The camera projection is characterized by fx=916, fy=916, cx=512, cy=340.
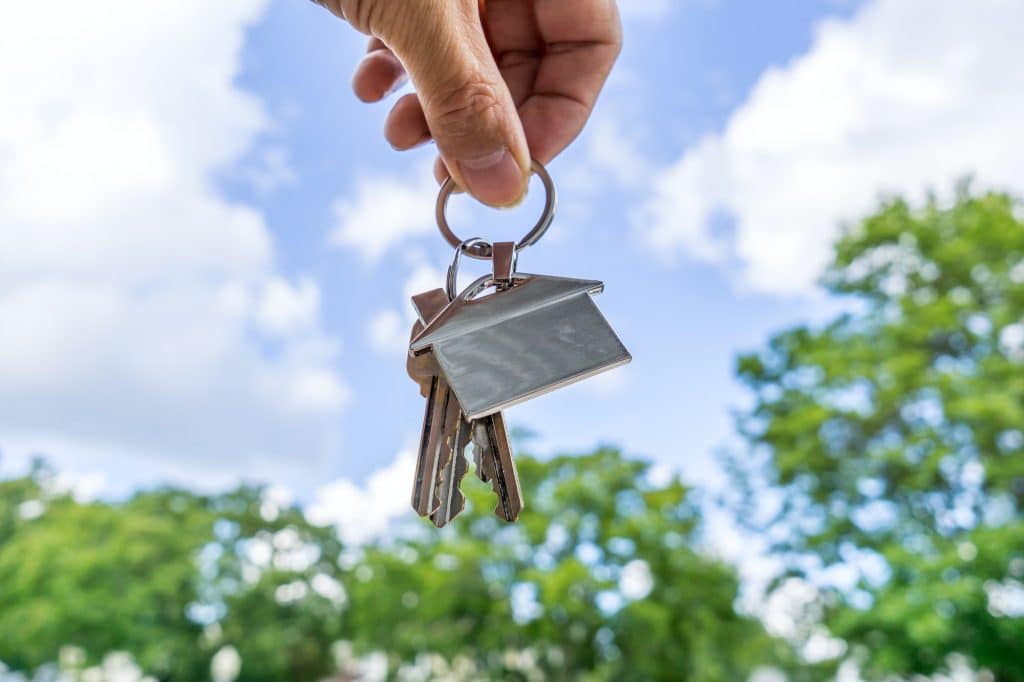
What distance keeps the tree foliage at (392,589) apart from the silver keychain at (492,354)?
40.3ft

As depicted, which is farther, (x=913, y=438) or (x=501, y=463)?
(x=913, y=438)

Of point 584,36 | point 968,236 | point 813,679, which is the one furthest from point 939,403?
point 584,36

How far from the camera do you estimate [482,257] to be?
1.58 meters

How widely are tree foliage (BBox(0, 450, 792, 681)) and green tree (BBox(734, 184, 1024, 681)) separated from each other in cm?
218

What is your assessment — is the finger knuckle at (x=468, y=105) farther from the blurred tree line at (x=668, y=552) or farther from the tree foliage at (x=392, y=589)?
the tree foliage at (x=392, y=589)

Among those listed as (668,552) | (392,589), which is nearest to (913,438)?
(668,552)

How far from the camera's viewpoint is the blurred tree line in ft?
35.2

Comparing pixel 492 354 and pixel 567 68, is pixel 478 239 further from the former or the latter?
pixel 567 68

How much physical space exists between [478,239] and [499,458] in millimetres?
368

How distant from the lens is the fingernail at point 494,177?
1.57m

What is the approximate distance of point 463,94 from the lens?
152 cm

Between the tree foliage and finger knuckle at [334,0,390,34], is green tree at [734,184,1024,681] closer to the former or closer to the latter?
the tree foliage

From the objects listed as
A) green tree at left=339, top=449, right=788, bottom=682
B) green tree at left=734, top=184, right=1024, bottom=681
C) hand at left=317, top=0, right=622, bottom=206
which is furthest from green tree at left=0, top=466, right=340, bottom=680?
hand at left=317, top=0, right=622, bottom=206

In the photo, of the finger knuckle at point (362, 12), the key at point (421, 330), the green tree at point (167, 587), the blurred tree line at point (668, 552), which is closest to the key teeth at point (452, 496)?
the key at point (421, 330)
